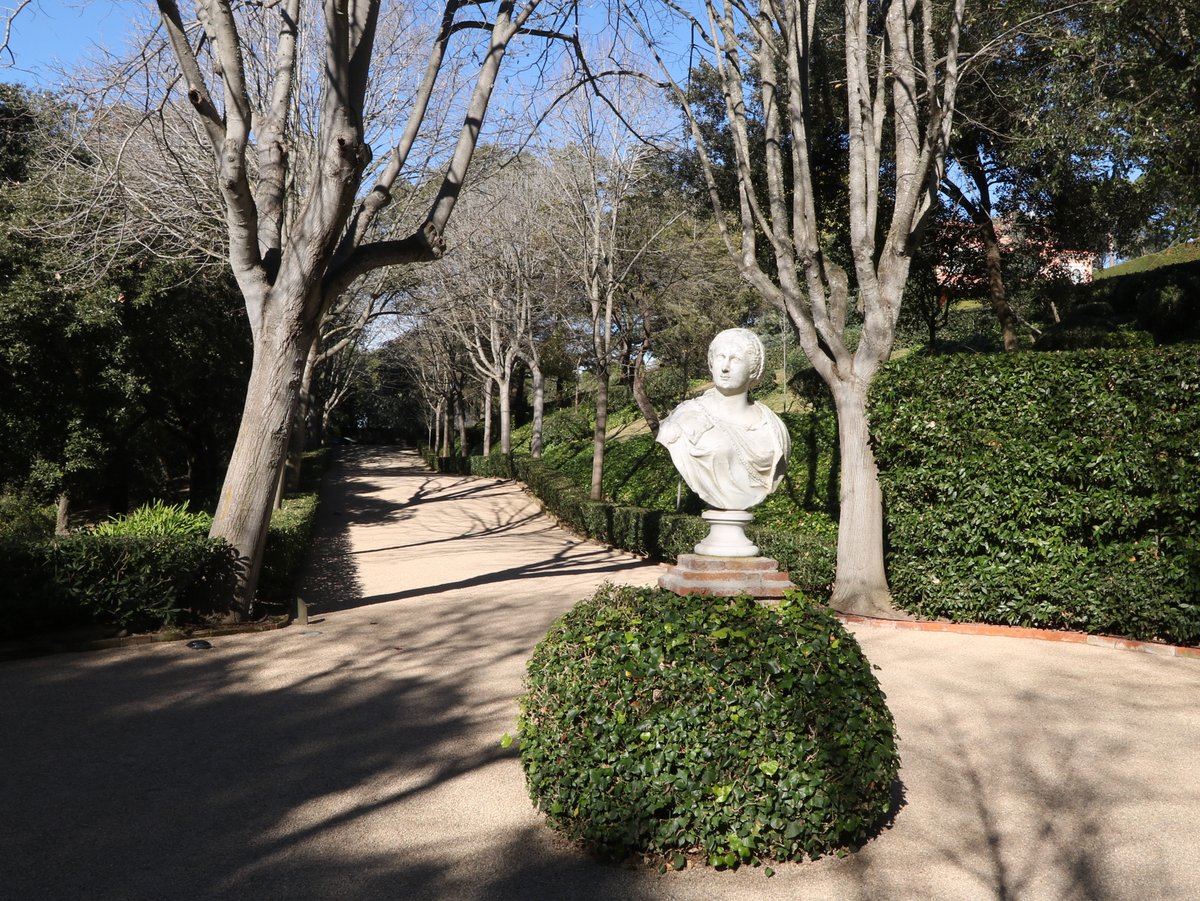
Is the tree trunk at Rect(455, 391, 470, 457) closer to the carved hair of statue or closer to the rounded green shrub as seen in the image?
the carved hair of statue

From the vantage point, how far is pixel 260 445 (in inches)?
330

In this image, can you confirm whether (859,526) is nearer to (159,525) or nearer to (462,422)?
(159,525)

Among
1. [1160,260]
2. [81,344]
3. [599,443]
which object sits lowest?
[599,443]

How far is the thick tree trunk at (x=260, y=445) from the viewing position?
27.2 feet

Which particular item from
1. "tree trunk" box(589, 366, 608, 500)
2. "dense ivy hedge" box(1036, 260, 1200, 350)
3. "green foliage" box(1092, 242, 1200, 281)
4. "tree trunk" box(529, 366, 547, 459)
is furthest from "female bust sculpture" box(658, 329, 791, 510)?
"green foliage" box(1092, 242, 1200, 281)

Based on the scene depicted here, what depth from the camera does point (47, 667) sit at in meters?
6.90

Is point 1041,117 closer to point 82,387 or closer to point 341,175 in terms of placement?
point 341,175

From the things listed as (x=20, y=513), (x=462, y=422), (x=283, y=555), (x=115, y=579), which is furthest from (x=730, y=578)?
(x=462, y=422)

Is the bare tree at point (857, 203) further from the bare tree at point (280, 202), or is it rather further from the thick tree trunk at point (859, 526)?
the bare tree at point (280, 202)

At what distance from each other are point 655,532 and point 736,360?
8.73 metres

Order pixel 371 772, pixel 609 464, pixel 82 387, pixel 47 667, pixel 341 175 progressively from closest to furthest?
pixel 371 772 → pixel 47 667 → pixel 341 175 → pixel 82 387 → pixel 609 464

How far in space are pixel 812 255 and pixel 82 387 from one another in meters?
13.6

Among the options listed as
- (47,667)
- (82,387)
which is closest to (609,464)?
(82,387)

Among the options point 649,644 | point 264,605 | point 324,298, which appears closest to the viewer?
point 649,644
